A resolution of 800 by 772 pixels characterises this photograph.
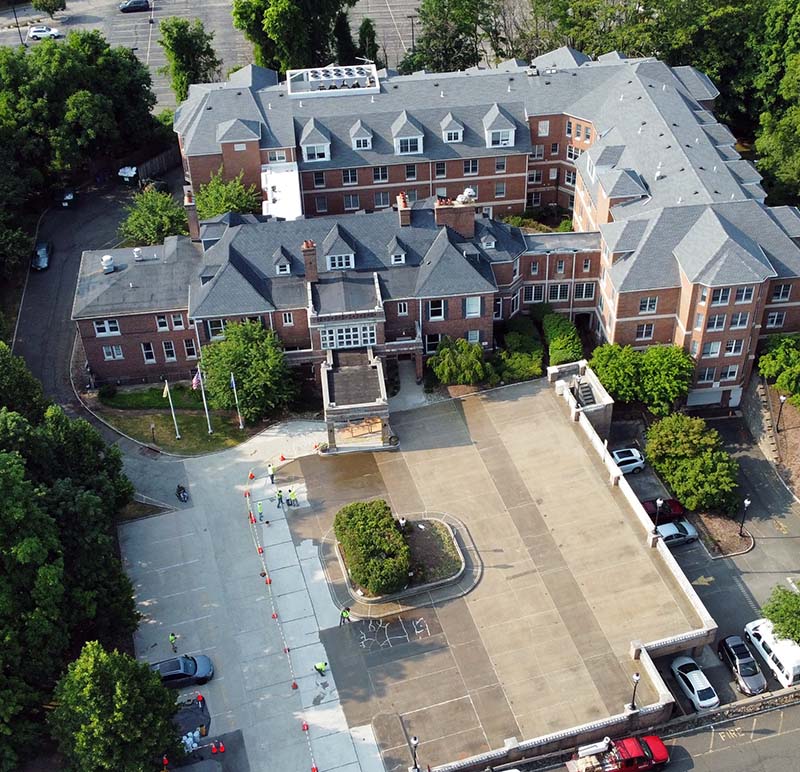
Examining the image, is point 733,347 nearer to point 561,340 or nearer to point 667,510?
point 561,340

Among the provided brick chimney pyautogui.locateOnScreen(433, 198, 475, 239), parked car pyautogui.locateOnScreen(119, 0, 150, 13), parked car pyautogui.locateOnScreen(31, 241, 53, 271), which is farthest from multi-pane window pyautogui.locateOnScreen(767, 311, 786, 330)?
parked car pyautogui.locateOnScreen(119, 0, 150, 13)

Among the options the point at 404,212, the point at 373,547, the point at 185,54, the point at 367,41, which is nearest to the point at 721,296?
the point at 404,212

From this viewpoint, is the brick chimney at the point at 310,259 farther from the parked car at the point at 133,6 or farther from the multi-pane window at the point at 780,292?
the parked car at the point at 133,6

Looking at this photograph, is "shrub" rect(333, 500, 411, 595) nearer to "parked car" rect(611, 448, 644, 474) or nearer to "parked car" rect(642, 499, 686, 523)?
"parked car" rect(642, 499, 686, 523)

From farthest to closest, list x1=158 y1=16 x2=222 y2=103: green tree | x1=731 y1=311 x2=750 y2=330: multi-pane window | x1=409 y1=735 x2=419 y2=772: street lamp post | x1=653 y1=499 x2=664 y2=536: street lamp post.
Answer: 1. x1=158 y1=16 x2=222 y2=103: green tree
2. x1=731 y1=311 x2=750 y2=330: multi-pane window
3. x1=653 y1=499 x2=664 y2=536: street lamp post
4. x1=409 y1=735 x2=419 y2=772: street lamp post

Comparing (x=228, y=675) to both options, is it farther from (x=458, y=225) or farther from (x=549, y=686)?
(x=458, y=225)

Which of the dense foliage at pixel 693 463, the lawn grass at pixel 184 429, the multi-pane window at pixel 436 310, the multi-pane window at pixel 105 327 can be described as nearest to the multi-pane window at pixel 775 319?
the dense foliage at pixel 693 463
